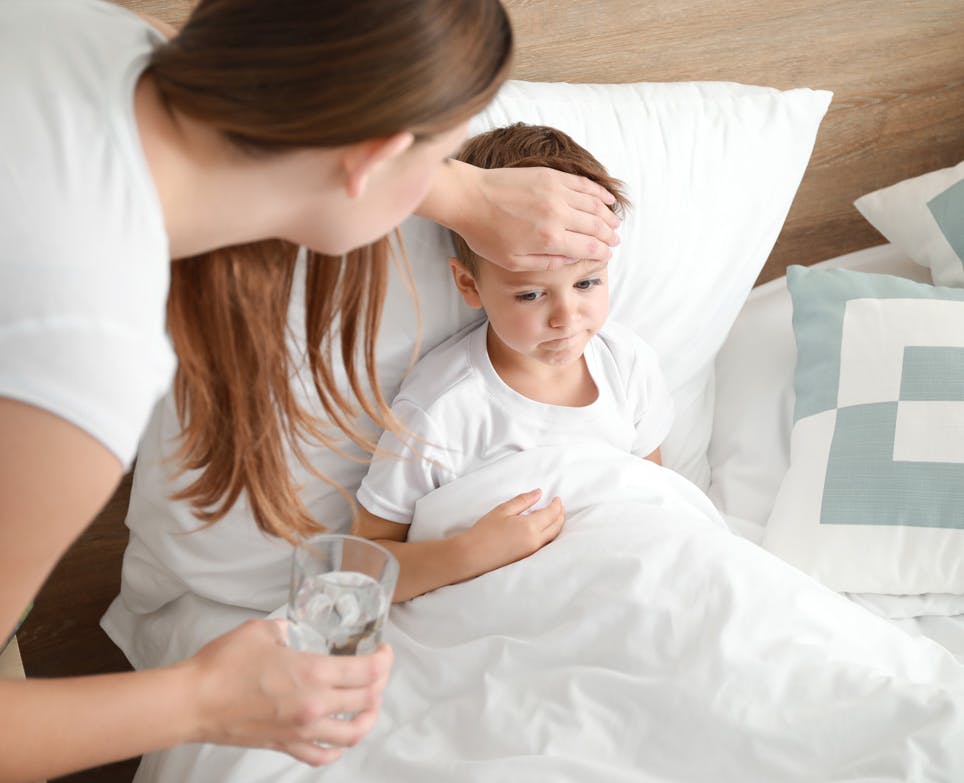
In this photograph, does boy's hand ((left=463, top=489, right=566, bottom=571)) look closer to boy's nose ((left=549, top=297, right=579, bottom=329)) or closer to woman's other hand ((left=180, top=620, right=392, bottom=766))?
boy's nose ((left=549, top=297, right=579, bottom=329))

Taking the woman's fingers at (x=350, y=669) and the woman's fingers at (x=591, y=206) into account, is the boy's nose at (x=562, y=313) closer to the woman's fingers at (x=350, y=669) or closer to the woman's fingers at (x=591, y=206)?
the woman's fingers at (x=591, y=206)

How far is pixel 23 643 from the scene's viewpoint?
1433 mm

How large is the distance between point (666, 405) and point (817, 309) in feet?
0.86

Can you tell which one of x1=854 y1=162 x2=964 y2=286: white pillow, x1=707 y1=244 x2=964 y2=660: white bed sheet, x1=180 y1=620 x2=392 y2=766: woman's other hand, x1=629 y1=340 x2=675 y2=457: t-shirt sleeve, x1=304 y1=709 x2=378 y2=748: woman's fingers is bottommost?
x1=707 y1=244 x2=964 y2=660: white bed sheet

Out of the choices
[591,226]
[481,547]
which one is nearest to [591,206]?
[591,226]

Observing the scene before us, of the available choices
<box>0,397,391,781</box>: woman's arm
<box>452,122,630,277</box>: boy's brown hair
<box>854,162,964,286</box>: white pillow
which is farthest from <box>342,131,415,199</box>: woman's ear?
<box>854,162,964,286</box>: white pillow

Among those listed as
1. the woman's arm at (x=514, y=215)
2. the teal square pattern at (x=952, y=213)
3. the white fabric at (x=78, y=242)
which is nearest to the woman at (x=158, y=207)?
the white fabric at (x=78, y=242)

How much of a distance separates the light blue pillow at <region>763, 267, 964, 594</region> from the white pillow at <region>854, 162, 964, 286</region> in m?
0.18

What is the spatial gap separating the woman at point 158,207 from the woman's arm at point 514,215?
1.06 ft

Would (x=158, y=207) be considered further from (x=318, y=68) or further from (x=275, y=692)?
(x=275, y=692)

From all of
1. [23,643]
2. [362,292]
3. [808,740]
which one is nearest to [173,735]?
[362,292]

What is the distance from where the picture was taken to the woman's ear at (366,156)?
68 cm

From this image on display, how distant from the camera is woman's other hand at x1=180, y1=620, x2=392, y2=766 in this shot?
2.43 ft

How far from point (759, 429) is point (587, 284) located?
1.39 feet
